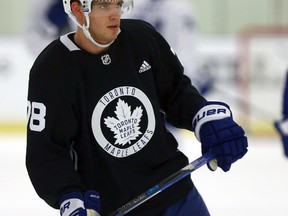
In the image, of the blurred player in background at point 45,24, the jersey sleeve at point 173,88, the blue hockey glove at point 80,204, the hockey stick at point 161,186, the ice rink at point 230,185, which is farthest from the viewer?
the ice rink at point 230,185

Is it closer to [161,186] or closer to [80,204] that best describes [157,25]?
[161,186]

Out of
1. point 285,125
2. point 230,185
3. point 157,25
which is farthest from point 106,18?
point 230,185

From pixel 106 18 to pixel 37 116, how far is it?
30 cm

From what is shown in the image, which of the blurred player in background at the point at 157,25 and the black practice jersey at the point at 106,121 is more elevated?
the black practice jersey at the point at 106,121

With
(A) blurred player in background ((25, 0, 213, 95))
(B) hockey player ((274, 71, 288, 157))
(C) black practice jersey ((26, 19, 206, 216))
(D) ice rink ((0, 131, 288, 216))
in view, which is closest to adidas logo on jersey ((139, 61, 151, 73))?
(C) black practice jersey ((26, 19, 206, 216))

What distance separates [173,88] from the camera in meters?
2.28

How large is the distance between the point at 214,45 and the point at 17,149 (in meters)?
1.72

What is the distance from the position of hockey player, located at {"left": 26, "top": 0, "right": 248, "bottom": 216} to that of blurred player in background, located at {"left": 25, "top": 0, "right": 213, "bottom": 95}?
4.61 feet

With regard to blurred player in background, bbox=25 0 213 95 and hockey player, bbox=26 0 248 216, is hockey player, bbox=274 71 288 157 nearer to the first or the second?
blurred player in background, bbox=25 0 213 95

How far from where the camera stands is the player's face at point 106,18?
6.91 ft

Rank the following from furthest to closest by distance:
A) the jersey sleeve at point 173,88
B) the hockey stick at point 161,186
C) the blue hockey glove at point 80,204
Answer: the jersey sleeve at point 173,88 → the hockey stick at point 161,186 → the blue hockey glove at point 80,204

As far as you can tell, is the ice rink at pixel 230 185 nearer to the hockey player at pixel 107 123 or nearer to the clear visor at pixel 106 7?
the hockey player at pixel 107 123

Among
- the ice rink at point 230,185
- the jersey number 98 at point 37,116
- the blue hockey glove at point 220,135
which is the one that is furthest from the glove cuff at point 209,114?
the ice rink at point 230,185

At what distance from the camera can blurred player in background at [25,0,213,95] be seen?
3.76m
